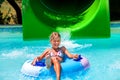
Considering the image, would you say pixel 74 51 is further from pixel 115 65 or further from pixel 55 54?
pixel 55 54

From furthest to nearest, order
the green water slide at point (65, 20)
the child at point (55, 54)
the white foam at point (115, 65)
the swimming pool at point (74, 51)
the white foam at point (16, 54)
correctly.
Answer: the green water slide at point (65, 20)
the white foam at point (16, 54)
the white foam at point (115, 65)
the swimming pool at point (74, 51)
the child at point (55, 54)

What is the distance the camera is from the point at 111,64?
577 cm

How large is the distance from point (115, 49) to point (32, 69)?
103 inches

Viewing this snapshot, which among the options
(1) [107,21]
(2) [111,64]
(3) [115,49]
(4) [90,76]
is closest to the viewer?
(4) [90,76]

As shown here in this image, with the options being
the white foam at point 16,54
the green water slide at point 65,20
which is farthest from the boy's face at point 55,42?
the green water slide at point 65,20

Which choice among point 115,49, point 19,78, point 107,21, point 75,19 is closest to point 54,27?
point 75,19

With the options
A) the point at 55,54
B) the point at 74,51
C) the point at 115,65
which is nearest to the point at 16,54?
the point at 74,51

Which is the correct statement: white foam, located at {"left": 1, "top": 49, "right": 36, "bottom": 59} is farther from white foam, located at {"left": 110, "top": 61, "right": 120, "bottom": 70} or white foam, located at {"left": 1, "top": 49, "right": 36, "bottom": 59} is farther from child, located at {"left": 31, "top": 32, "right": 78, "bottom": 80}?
child, located at {"left": 31, "top": 32, "right": 78, "bottom": 80}

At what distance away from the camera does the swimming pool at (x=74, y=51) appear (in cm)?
513

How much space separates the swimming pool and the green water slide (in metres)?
0.21

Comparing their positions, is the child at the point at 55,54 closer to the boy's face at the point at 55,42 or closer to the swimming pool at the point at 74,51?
the boy's face at the point at 55,42

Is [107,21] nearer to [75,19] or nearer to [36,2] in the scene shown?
[75,19]

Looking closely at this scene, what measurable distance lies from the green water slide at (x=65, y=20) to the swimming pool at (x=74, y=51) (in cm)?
21

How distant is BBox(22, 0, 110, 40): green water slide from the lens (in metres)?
7.76
